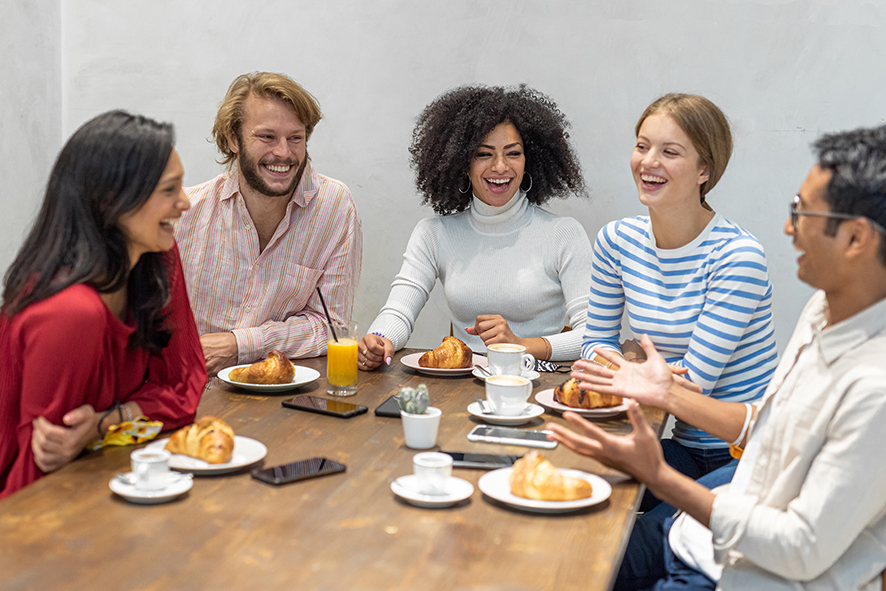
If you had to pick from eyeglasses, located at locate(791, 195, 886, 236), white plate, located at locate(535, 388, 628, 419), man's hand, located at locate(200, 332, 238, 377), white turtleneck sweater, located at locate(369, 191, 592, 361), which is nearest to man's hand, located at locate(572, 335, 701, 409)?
white plate, located at locate(535, 388, 628, 419)

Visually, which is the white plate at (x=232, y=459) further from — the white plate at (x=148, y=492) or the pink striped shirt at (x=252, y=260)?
the pink striped shirt at (x=252, y=260)

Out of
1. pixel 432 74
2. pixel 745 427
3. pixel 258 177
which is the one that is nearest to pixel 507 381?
pixel 745 427

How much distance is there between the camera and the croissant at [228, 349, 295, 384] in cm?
189

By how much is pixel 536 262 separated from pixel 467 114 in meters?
0.59

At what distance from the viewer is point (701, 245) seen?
2096 millimetres

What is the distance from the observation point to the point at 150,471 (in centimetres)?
126

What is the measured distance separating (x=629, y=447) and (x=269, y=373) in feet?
2.93

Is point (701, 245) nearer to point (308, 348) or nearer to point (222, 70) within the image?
point (308, 348)

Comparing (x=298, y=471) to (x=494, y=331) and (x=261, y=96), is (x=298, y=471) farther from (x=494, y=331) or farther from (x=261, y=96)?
(x=261, y=96)

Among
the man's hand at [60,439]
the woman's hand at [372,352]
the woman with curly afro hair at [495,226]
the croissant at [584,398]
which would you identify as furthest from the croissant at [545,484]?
the woman with curly afro hair at [495,226]

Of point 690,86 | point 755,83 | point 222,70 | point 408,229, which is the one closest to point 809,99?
point 755,83

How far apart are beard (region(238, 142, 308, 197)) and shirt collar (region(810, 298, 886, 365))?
1820 mm

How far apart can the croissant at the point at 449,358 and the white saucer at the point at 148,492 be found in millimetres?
938

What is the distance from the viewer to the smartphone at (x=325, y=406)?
1.72 m
